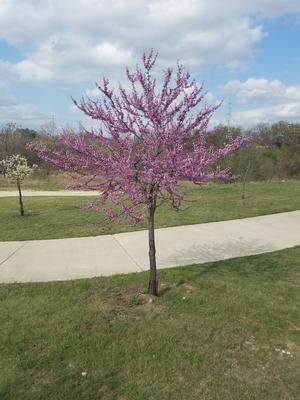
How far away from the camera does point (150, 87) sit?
5199 mm

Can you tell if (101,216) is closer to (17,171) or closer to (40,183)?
(17,171)

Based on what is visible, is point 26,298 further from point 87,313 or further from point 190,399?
point 190,399

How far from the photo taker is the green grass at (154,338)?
12.6ft

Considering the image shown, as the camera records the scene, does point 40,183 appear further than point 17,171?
Yes

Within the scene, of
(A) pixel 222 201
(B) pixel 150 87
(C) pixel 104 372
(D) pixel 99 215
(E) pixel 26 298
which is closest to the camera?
(C) pixel 104 372

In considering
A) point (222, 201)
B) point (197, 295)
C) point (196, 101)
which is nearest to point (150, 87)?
point (196, 101)

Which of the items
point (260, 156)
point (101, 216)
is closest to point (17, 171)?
point (101, 216)

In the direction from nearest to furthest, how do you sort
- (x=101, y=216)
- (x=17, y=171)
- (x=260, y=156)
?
(x=101, y=216)
(x=17, y=171)
(x=260, y=156)

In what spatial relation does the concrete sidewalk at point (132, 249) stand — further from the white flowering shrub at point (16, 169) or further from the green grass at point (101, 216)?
the white flowering shrub at point (16, 169)

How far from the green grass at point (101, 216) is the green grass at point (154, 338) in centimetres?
234

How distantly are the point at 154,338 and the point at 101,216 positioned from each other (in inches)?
310

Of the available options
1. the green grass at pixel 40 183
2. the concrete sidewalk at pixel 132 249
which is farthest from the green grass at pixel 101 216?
the green grass at pixel 40 183

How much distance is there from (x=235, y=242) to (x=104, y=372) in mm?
5429

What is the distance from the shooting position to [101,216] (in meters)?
12.4
